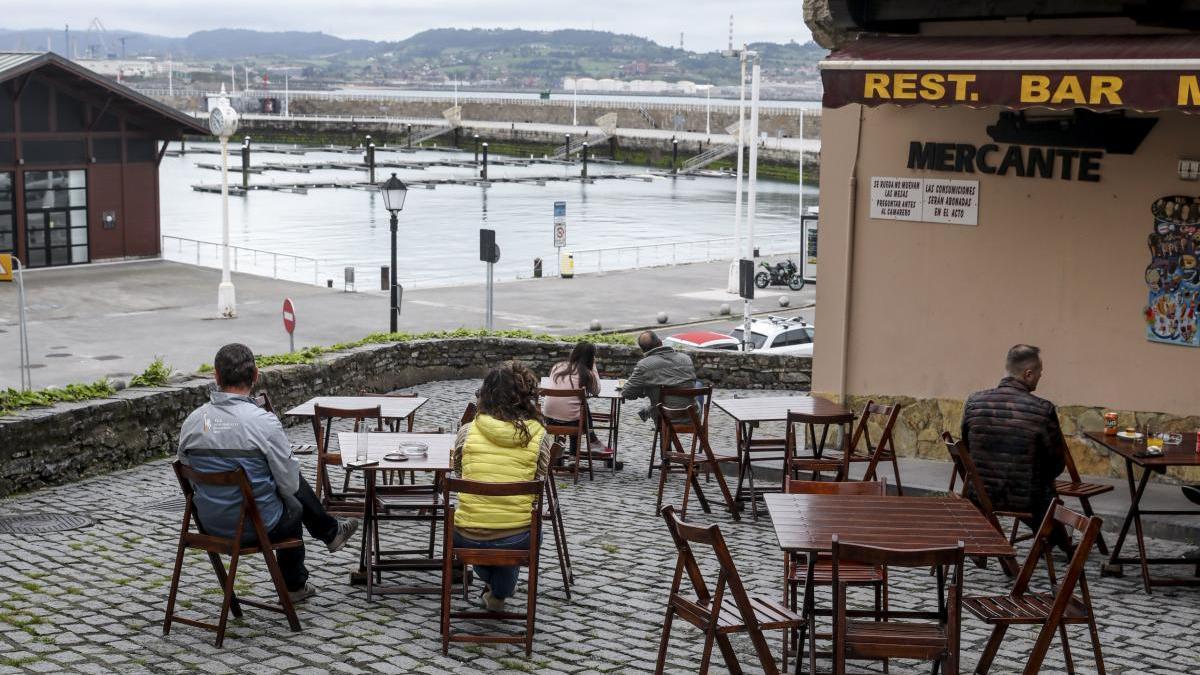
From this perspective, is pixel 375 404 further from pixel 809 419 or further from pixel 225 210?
pixel 225 210

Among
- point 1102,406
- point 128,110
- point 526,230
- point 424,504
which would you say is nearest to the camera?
point 424,504

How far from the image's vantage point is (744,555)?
958 centimetres

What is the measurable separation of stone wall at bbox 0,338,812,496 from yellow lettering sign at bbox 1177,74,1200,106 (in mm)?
8703

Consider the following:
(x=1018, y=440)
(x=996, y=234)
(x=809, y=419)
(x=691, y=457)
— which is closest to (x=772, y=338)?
(x=996, y=234)

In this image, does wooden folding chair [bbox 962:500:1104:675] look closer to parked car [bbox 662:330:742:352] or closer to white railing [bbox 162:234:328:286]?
parked car [bbox 662:330:742:352]

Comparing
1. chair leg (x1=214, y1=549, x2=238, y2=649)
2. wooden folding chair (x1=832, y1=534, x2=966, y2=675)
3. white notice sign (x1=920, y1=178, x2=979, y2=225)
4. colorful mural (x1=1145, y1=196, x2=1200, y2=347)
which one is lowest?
chair leg (x1=214, y1=549, x2=238, y2=649)

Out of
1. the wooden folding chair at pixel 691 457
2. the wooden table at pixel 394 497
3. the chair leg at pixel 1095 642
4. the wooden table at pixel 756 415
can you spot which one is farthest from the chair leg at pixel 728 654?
the wooden table at pixel 756 415

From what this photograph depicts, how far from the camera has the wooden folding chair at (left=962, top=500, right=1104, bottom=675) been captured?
6379 millimetres

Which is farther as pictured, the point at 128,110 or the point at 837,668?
the point at 128,110

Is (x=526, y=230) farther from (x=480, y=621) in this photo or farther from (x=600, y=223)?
(x=480, y=621)

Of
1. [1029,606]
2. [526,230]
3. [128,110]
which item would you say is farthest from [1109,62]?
[526,230]

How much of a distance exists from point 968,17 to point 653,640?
23.2ft

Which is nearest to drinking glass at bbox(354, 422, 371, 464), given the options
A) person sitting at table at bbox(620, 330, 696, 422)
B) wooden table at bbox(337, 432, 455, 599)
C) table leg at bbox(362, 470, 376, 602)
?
wooden table at bbox(337, 432, 455, 599)

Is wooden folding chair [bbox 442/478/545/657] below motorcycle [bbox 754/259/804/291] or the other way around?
the other way around
